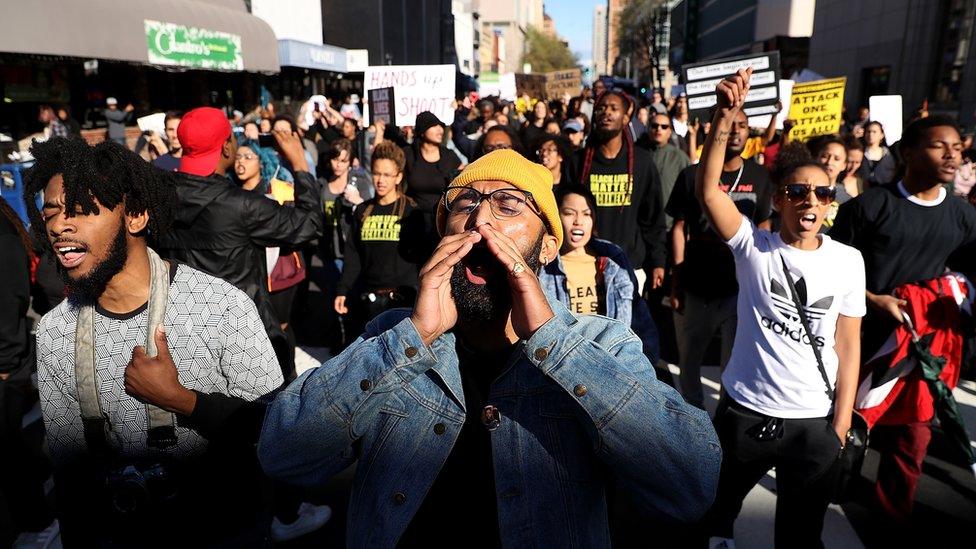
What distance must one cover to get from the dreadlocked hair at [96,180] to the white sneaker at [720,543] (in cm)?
274

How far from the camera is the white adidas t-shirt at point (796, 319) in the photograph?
2645 mm

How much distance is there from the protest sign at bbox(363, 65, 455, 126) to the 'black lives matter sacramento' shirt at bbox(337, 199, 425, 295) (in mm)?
5244

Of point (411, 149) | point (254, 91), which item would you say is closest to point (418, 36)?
point (254, 91)

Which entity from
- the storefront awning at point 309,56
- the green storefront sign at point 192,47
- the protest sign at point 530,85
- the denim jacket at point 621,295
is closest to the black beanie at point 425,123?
the denim jacket at point 621,295

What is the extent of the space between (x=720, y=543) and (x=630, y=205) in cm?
233

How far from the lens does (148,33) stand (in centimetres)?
1543

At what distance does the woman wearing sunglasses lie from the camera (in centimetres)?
264

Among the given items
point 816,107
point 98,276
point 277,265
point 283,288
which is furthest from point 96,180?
point 816,107

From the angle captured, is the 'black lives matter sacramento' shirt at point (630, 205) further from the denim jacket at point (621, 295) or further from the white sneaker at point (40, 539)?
the white sneaker at point (40, 539)

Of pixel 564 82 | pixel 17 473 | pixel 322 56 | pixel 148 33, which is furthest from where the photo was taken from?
pixel 322 56

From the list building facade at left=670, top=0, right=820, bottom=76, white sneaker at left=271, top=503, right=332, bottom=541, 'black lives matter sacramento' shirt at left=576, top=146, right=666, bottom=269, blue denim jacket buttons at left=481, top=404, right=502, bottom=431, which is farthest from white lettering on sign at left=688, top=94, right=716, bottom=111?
building facade at left=670, top=0, right=820, bottom=76

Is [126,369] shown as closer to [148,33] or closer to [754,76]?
[754,76]

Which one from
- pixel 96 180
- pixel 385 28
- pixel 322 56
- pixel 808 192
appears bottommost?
pixel 808 192

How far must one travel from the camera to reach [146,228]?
84.0 inches
